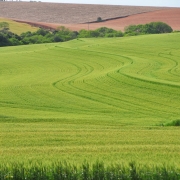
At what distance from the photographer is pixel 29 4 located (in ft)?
410

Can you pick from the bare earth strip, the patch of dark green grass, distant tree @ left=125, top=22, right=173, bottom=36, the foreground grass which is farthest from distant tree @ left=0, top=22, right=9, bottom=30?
the foreground grass

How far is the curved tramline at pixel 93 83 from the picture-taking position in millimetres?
22000

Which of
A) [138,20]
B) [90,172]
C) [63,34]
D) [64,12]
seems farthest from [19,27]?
[90,172]

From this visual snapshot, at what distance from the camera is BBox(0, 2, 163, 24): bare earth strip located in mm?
111125

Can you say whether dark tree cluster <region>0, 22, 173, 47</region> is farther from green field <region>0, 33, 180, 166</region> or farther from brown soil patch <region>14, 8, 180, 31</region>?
green field <region>0, 33, 180, 166</region>

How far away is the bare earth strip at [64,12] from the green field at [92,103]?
55.6 m

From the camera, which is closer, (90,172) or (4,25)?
(90,172)

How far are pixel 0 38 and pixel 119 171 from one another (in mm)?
65883

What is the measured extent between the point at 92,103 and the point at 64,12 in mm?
93156

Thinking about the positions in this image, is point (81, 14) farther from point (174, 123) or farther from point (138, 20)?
point (174, 123)

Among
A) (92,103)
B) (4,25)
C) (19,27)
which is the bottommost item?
(92,103)

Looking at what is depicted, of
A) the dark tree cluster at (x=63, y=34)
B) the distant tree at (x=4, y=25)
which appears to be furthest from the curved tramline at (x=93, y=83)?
the distant tree at (x=4, y=25)

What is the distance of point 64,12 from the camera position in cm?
11494

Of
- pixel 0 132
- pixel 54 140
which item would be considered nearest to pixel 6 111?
pixel 0 132
